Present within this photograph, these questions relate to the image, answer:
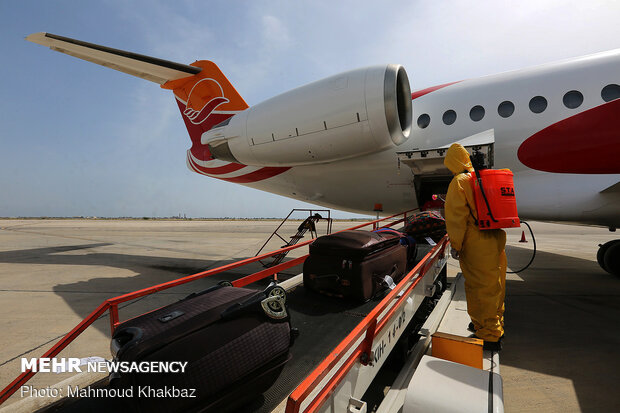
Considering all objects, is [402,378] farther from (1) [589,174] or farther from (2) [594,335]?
(1) [589,174]

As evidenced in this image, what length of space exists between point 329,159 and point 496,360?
387cm

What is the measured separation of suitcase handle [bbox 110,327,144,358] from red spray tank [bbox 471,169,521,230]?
239 cm

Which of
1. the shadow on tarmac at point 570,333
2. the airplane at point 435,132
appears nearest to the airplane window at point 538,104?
the airplane at point 435,132

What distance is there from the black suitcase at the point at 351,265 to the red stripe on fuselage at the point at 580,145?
3.59 meters

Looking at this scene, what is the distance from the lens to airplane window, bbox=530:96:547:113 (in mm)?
4586

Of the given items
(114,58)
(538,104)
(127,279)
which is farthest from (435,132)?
(114,58)

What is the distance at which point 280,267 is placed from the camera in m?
2.69

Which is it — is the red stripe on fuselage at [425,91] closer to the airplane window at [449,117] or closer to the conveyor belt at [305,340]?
the airplane window at [449,117]

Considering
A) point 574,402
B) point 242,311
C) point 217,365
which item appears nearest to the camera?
point 217,365

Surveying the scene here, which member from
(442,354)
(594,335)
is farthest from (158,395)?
(594,335)

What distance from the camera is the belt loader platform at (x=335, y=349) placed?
1120 millimetres

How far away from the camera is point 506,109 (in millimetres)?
4812

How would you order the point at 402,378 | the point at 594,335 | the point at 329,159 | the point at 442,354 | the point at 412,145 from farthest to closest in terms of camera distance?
the point at 412,145
the point at 329,159
the point at 594,335
the point at 442,354
the point at 402,378

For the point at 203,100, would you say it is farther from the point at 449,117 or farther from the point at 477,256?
the point at 477,256
